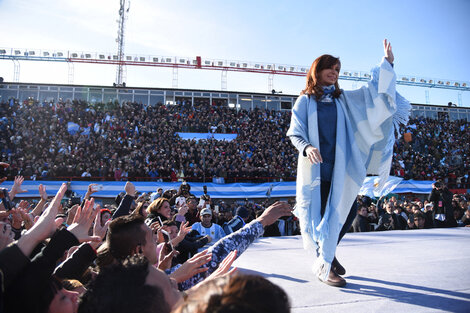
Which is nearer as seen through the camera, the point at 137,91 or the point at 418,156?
the point at 418,156

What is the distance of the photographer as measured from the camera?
26.4 feet

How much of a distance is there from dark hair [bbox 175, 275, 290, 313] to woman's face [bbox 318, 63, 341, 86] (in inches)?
107

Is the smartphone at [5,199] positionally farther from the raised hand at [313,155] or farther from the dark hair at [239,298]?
the dark hair at [239,298]

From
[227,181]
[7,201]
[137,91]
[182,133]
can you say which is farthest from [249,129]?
[7,201]

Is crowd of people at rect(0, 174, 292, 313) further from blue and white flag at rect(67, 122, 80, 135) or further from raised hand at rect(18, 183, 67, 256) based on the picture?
blue and white flag at rect(67, 122, 80, 135)

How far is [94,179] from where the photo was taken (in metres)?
16.6

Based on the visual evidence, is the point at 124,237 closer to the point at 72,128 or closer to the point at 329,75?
the point at 329,75

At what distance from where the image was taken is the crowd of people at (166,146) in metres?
18.8

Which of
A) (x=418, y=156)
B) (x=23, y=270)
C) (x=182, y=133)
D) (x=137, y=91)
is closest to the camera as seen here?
(x=23, y=270)

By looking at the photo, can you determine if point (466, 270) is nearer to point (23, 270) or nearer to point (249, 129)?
point (23, 270)

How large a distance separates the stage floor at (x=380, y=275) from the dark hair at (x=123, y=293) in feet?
2.51

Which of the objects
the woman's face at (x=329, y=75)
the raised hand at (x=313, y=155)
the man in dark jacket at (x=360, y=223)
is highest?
the woman's face at (x=329, y=75)

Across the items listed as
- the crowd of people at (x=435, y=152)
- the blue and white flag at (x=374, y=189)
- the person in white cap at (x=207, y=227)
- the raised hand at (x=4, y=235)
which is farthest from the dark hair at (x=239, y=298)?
the crowd of people at (x=435, y=152)

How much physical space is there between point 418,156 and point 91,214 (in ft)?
87.9
